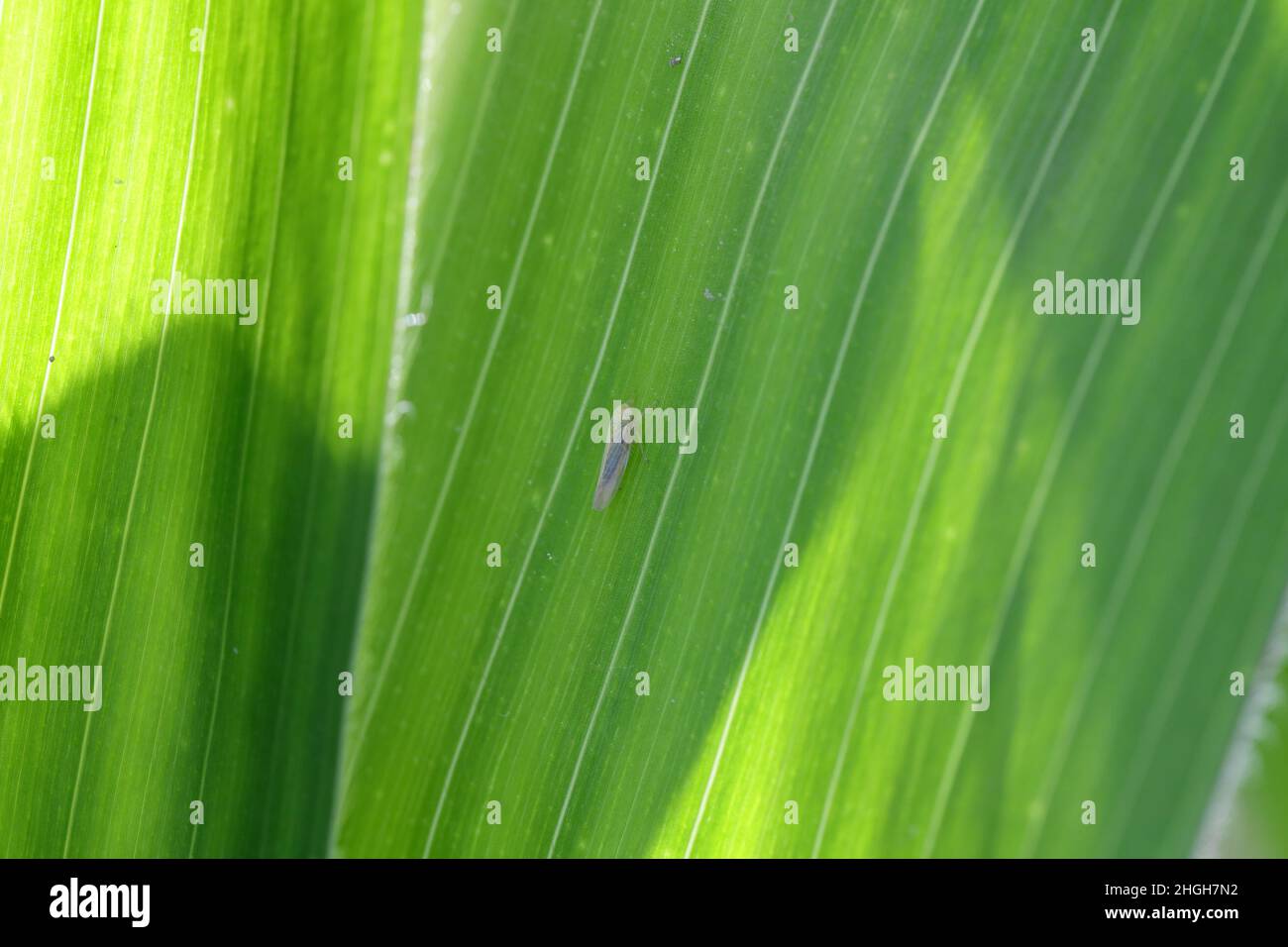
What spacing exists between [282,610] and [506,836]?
990mm

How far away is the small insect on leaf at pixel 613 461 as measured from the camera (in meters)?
2.52

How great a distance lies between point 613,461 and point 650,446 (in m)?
0.12

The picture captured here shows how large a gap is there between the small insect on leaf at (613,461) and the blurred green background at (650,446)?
0.15 feet

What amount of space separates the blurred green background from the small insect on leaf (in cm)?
5

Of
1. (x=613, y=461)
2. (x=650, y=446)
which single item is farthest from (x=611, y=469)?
(x=650, y=446)

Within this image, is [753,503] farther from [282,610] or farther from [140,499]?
[140,499]

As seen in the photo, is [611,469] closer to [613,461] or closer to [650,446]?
[613,461]

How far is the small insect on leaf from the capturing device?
252cm

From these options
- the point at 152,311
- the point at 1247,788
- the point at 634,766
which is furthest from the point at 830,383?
the point at 152,311

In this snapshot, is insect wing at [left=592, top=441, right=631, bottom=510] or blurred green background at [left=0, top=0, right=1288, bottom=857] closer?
blurred green background at [left=0, top=0, right=1288, bottom=857]

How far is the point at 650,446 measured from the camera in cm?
255

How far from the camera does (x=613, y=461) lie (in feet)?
8.27

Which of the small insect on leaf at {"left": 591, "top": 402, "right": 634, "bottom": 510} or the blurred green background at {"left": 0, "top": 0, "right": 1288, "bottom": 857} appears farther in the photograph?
the small insect on leaf at {"left": 591, "top": 402, "right": 634, "bottom": 510}
